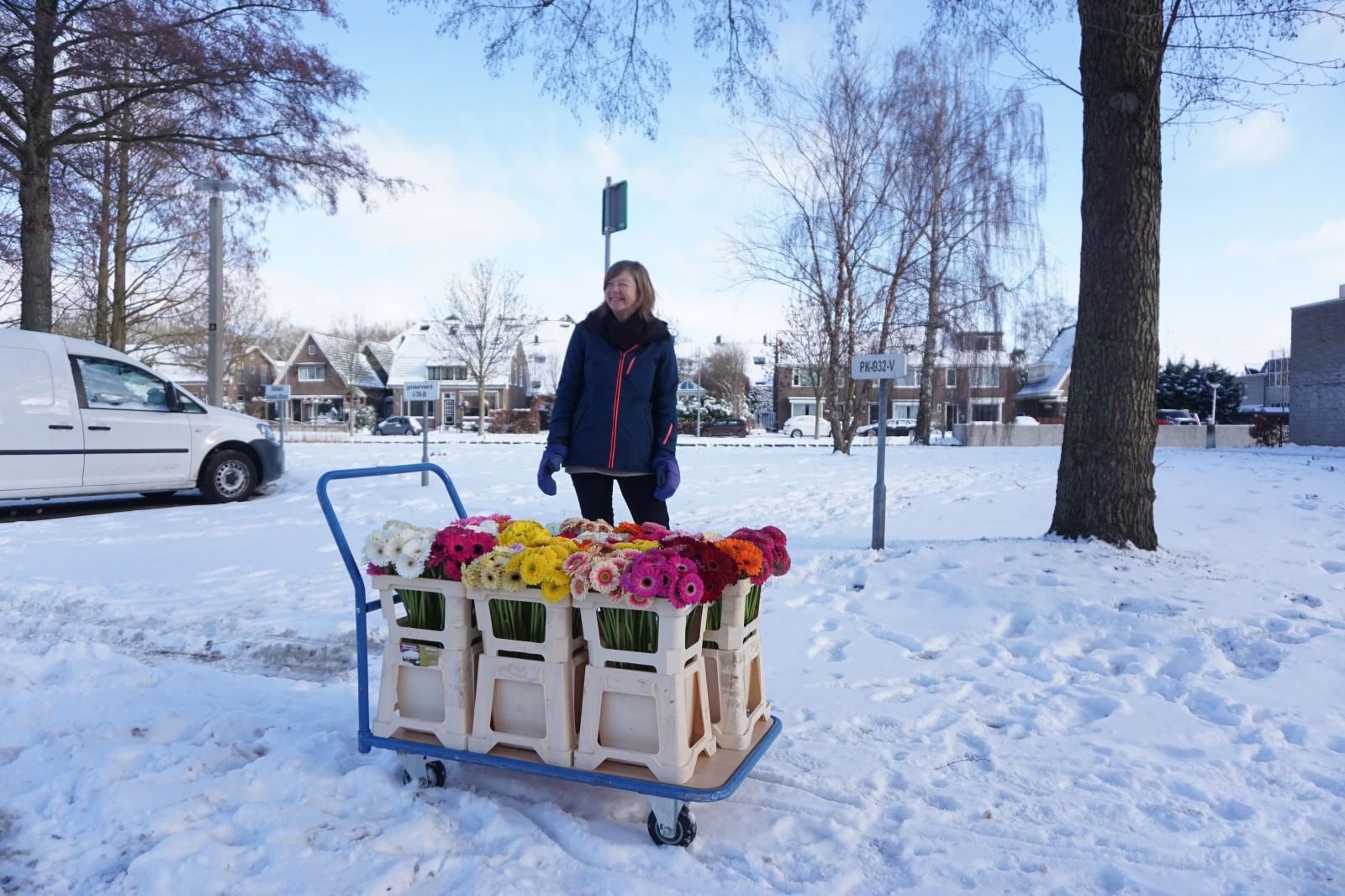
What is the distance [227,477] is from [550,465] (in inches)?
304

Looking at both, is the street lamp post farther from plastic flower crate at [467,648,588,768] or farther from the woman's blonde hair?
plastic flower crate at [467,648,588,768]

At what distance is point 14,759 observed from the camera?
2.93m

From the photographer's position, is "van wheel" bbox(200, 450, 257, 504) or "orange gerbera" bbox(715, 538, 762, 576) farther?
"van wheel" bbox(200, 450, 257, 504)

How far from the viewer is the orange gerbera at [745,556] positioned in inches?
102

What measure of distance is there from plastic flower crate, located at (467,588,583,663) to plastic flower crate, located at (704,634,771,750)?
1.49 ft

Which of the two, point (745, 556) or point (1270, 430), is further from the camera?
point (1270, 430)

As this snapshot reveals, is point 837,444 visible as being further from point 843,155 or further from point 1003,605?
point 1003,605

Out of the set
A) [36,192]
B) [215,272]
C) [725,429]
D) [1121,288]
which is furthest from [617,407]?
[725,429]

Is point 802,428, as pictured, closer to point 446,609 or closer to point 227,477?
point 227,477

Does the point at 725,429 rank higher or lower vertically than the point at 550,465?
lower

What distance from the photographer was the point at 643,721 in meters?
2.55

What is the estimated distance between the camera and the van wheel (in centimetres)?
984

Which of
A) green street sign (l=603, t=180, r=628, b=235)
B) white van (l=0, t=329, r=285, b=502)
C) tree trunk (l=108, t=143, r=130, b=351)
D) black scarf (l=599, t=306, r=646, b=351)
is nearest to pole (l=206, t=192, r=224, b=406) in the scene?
white van (l=0, t=329, r=285, b=502)

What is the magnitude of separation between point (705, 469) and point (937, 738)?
1190 cm
